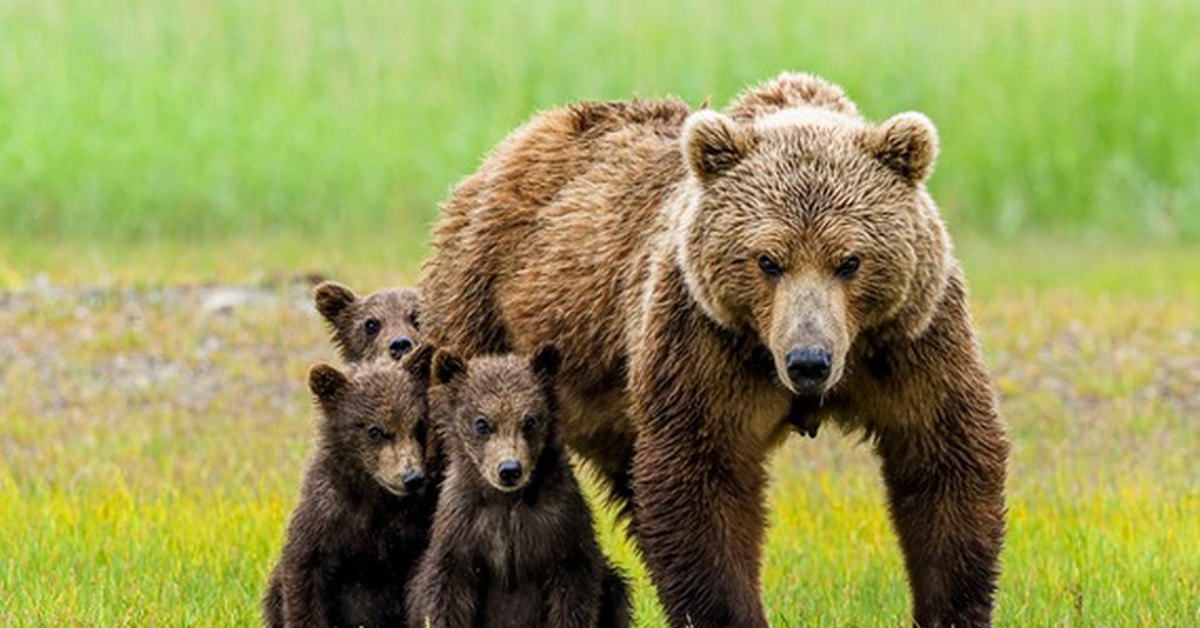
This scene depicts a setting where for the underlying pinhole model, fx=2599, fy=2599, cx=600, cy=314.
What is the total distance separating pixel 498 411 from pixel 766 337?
747 mm

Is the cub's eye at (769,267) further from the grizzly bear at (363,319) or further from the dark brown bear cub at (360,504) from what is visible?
the grizzly bear at (363,319)

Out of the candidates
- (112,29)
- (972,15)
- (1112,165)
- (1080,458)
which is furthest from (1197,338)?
(112,29)

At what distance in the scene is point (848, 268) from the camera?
6.48 meters

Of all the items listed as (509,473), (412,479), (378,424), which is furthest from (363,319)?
(509,473)

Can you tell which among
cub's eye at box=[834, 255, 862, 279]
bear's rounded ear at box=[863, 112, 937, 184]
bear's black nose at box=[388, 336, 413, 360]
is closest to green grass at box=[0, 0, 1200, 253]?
bear's black nose at box=[388, 336, 413, 360]

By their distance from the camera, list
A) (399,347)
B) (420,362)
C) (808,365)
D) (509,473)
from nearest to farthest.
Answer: (808,365)
(509,473)
(420,362)
(399,347)

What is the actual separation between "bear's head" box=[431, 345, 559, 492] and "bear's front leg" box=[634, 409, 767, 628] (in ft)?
1.02

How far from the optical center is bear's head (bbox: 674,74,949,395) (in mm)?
6398

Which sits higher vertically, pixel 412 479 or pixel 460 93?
pixel 460 93

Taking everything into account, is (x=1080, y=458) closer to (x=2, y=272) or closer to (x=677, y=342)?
(x=677, y=342)

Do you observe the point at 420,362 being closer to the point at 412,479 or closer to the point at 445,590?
the point at 412,479

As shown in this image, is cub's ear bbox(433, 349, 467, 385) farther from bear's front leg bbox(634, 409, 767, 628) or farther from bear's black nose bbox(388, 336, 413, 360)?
bear's black nose bbox(388, 336, 413, 360)

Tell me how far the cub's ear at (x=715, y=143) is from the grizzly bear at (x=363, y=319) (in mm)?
1685

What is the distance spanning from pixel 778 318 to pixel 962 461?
35.6 inches
